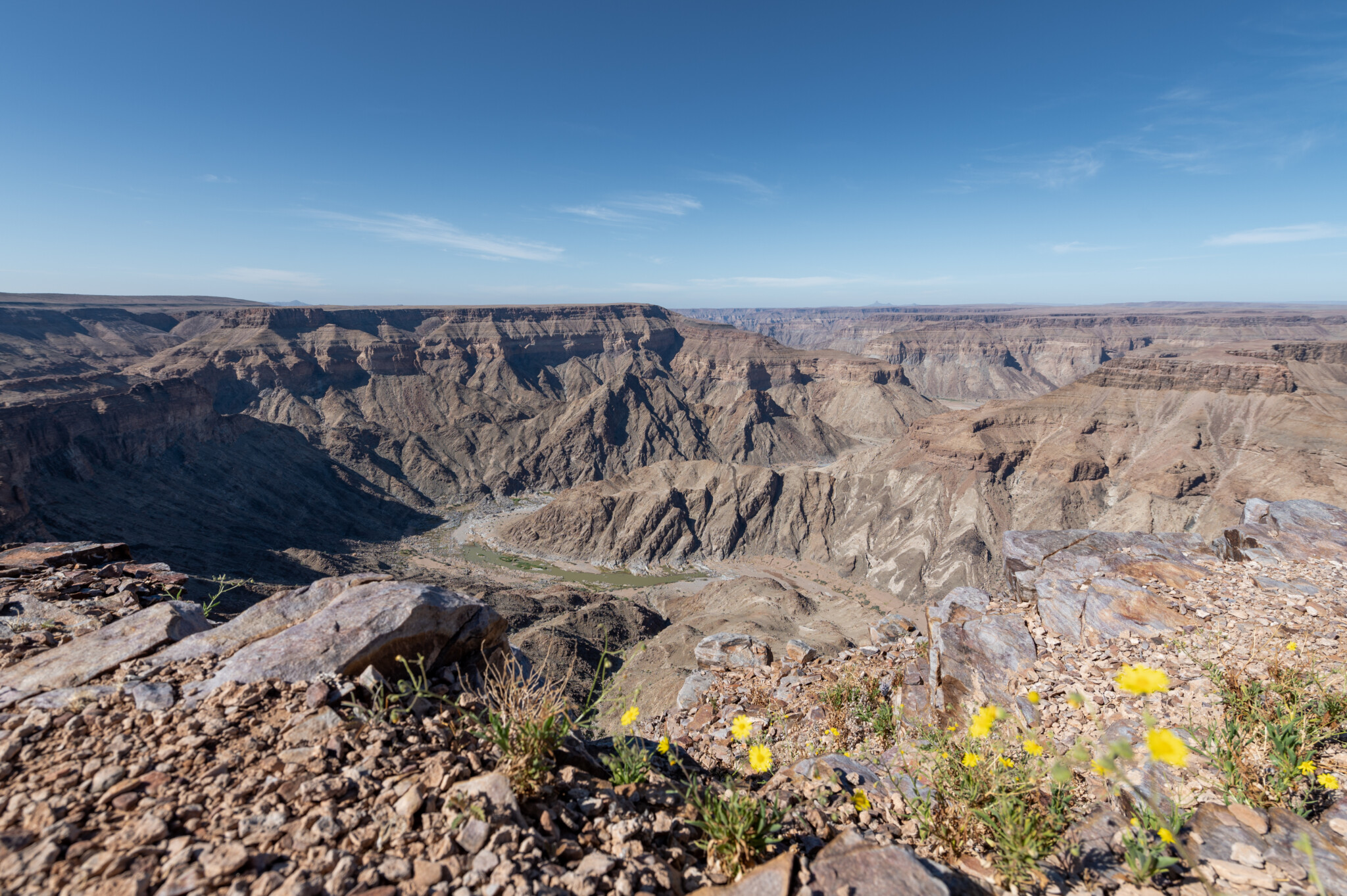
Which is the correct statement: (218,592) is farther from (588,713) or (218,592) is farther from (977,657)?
(977,657)

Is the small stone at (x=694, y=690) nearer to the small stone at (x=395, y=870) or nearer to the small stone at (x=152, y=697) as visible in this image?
the small stone at (x=152, y=697)

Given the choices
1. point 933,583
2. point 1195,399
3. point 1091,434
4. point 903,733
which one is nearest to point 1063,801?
point 903,733

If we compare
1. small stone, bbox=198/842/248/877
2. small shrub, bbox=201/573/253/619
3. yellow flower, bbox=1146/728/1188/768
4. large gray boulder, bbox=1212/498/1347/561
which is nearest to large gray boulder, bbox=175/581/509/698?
small shrub, bbox=201/573/253/619

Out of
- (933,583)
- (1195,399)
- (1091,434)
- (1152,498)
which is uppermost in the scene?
(1195,399)

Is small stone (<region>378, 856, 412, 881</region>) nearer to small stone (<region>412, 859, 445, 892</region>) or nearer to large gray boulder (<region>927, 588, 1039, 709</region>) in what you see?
small stone (<region>412, 859, 445, 892</region>)

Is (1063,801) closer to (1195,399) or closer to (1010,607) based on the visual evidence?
(1010,607)

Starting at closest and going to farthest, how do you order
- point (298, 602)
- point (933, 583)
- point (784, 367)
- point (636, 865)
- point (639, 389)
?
point (636, 865), point (298, 602), point (933, 583), point (639, 389), point (784, 367)

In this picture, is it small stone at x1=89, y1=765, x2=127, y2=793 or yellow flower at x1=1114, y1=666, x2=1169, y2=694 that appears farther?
small stone at x1=89, y1=765, x2=127, y2=793
